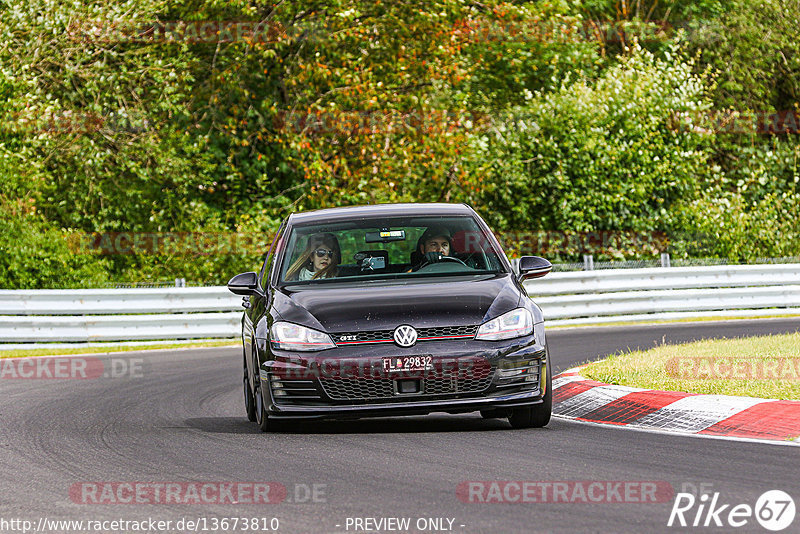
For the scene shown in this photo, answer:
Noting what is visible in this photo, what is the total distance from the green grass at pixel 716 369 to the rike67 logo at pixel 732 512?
342cm

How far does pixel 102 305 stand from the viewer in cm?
2050

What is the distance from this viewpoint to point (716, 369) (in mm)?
11547

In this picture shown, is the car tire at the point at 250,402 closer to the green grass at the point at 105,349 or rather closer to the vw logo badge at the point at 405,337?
the vw logo badge at the point at 405,337

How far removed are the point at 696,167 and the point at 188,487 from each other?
24.5 metres

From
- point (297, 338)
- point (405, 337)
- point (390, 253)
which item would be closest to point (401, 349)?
point (405, 337)

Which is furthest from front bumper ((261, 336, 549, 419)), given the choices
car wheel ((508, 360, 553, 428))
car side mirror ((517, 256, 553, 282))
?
car side mirror ((517, 256, 553, 282))

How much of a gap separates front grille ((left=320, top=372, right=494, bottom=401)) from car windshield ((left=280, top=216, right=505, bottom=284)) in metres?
1.22

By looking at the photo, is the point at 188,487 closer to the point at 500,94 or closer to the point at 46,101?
the point at 46,101

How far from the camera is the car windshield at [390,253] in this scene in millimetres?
9984

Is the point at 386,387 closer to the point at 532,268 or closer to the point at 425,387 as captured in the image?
the point at 425,387

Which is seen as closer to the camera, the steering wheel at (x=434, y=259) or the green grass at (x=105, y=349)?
the steering wheel at (x=434, y=259)

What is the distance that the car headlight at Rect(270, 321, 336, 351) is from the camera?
29.0 ft

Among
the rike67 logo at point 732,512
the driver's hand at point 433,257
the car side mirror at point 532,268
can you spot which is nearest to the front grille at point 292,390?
the driver's hand at point 433,257

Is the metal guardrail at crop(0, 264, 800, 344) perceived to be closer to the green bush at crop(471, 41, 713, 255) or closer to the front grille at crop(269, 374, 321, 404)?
the green bush at crop(471, 41, 713, 255)
